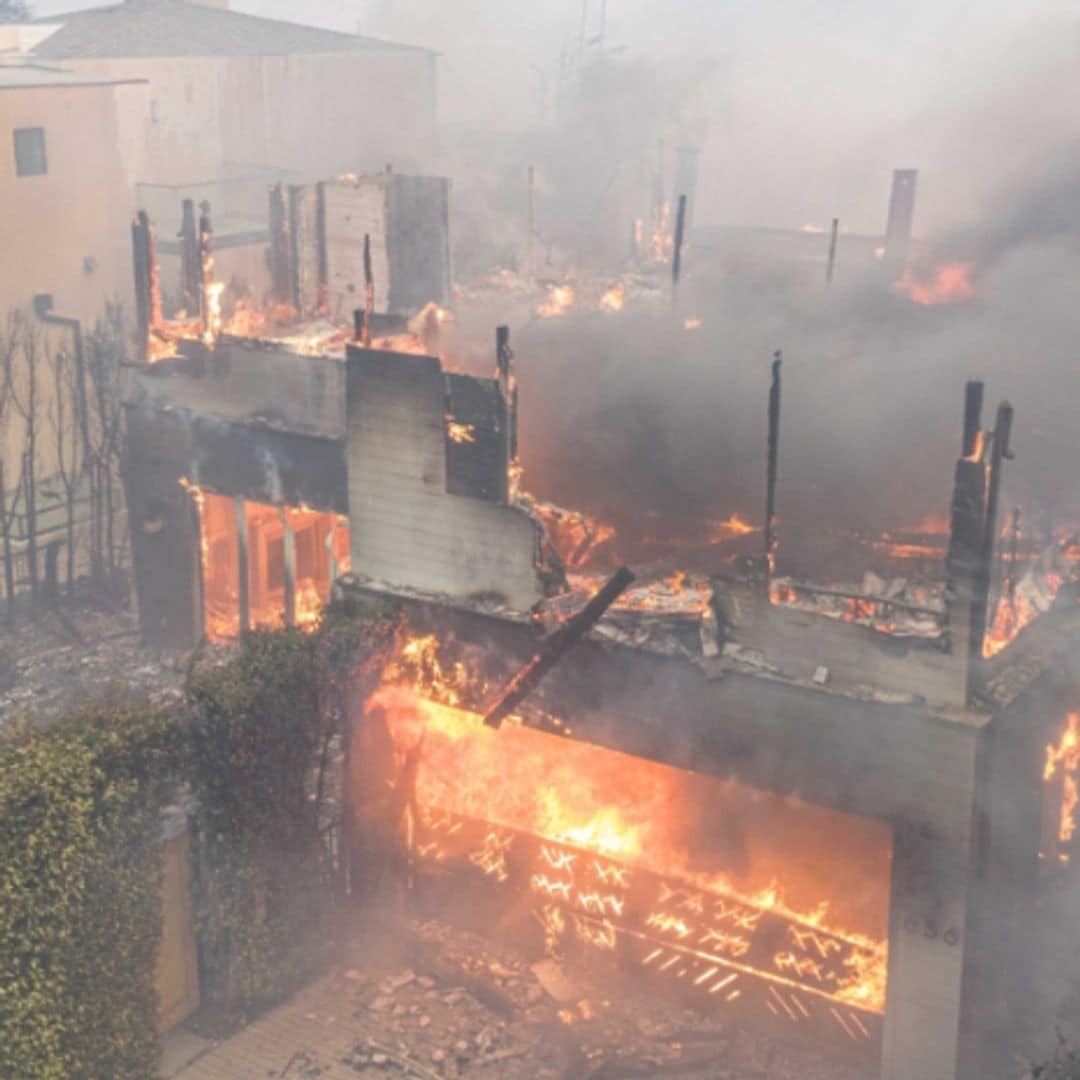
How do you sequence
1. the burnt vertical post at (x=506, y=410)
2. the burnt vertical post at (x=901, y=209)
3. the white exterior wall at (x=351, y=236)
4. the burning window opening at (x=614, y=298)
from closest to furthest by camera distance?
the burnt vertical post at (x=506, y=410), the white exterior wall at (x=351, y=236), the burning window opening at (x=614, y=298), the burnt vertical post at (x=901, y=209)

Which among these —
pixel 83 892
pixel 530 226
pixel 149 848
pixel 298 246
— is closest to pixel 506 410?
pixel 149 848

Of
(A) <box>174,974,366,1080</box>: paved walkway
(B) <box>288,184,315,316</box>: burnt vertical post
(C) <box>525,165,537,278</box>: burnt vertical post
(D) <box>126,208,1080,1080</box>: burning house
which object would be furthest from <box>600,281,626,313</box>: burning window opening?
(A) <box>174,974,366,1080</box>: paved walkway

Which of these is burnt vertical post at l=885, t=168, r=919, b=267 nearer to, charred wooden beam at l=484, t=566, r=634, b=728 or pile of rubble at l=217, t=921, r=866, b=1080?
charred wooden beam at l=484, t=566, r=634, b=728

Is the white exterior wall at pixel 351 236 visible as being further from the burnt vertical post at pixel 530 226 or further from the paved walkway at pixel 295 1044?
the paved walkway at pixel 295 1044

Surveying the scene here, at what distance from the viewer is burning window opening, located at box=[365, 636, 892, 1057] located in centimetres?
1507

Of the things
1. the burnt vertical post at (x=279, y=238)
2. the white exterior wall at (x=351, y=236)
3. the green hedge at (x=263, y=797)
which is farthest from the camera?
the white exterior wall at (x=351, y=236)

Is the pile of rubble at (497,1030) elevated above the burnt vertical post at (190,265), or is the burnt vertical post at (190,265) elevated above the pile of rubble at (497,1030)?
the burnt vertical post at (190,265)

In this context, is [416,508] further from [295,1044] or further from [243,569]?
[243,569]

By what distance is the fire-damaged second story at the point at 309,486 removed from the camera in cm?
1598

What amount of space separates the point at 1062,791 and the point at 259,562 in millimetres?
14857

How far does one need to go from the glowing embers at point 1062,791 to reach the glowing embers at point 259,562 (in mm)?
12673

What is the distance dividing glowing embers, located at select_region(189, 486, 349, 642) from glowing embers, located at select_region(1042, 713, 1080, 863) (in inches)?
499

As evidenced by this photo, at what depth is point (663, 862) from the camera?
16.4 metres

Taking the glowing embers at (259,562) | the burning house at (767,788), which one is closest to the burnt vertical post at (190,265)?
the glowing embers at (259,562)
